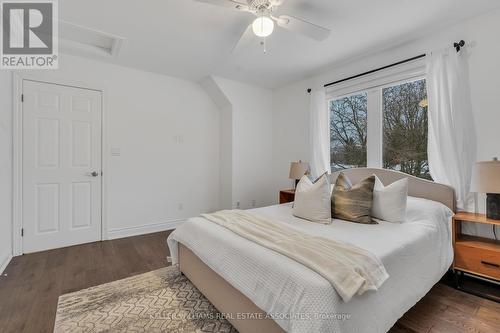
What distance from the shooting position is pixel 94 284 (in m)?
2.21

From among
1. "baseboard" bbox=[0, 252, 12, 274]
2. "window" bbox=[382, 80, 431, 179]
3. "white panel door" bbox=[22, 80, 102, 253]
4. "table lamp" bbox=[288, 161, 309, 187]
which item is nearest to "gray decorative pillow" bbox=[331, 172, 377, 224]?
"window" bbox=[382, 80, 431, 179]

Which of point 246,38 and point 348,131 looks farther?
point 348,131

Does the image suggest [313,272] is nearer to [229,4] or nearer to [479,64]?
[229,4]

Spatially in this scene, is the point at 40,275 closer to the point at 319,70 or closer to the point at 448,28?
the point at 319,70

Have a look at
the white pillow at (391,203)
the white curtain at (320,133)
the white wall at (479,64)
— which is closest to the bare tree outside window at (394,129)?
the white curtain at (320,133)

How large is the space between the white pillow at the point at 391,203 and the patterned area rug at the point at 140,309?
1664 millimetres

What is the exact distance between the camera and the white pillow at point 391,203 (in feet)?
7.15

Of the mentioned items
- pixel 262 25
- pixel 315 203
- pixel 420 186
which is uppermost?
pixel 262 25

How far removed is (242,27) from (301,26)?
0.78 m

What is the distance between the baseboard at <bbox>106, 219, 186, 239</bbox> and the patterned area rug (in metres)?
1.41

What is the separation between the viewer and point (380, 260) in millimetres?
1427

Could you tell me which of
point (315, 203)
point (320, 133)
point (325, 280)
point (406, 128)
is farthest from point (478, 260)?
point (320, 133)

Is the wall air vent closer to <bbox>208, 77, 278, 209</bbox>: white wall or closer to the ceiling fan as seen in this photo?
<bbox>208, 77, 278, 209</bbox>: white wall

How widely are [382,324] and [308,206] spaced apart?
3.81ft
